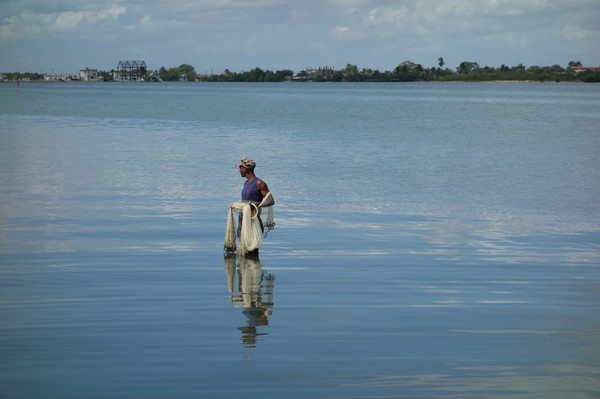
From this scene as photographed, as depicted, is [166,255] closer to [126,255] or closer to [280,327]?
[126,255]

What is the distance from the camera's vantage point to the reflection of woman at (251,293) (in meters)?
9.66

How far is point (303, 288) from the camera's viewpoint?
11625 millimetres

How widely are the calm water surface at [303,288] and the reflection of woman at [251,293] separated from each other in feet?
0.13

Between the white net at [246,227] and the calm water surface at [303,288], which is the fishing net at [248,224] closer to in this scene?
the white net at [246,227]

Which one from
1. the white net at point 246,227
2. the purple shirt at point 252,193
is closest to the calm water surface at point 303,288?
the white net at point 246,227

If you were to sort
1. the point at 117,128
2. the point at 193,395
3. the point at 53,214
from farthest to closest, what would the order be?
the point at 117,128
the point at 53,214
the point at 193,395

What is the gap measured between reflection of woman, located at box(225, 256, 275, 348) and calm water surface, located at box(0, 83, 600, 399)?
0.13 ft

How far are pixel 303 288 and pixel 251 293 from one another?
2.19 ft

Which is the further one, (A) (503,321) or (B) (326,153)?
(B) (326,153)

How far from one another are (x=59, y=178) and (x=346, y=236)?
1198cm

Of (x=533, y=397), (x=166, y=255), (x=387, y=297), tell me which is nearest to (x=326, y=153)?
(x=166, y=255)

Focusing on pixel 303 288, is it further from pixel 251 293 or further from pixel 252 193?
pixel 252 193

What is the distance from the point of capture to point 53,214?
60.6 ft

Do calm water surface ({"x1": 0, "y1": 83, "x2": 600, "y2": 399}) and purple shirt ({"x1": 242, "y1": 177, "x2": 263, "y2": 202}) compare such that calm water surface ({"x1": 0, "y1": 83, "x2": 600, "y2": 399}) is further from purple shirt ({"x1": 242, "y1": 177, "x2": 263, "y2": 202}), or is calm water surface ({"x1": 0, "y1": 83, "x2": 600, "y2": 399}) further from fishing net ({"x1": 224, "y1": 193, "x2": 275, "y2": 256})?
purple shirt ({"x1": 242, "y1": 177, "x2": 263, "y2": 202})
